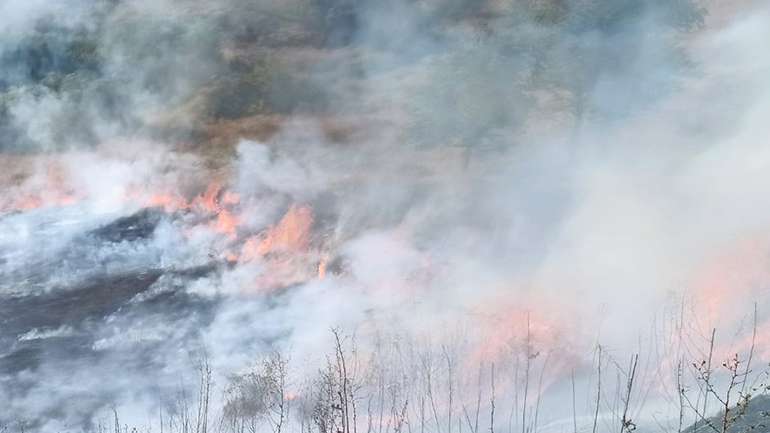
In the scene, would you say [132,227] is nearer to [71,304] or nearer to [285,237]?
[71,304]

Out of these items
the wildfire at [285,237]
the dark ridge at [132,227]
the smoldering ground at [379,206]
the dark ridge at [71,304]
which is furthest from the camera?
the dark ridge at [132,227]

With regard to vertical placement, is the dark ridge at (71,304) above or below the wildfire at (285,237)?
below

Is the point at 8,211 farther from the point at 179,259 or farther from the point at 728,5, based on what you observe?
the point at 728,5

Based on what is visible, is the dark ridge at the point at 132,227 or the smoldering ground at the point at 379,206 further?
the dark ridge at the point at 132,227

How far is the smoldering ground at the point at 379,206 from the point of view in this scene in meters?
16.0

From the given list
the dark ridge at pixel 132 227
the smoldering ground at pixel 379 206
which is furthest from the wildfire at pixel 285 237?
the dark ridge at pixel 132 227

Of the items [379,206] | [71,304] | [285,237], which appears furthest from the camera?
[379,206]

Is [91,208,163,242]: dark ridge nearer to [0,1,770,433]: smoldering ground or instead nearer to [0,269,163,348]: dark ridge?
[0,1,770,433]: smoldering ground

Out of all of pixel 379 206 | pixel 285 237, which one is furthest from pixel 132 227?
pixel 379 206

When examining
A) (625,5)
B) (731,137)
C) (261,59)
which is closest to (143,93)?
(261,59)

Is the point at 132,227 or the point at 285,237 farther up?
the point at 132,227

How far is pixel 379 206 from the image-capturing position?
2331cm

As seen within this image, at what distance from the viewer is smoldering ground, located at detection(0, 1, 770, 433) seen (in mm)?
16047

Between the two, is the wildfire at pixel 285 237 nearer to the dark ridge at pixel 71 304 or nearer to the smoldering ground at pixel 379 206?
the smoldering ground at pixel 379 206
